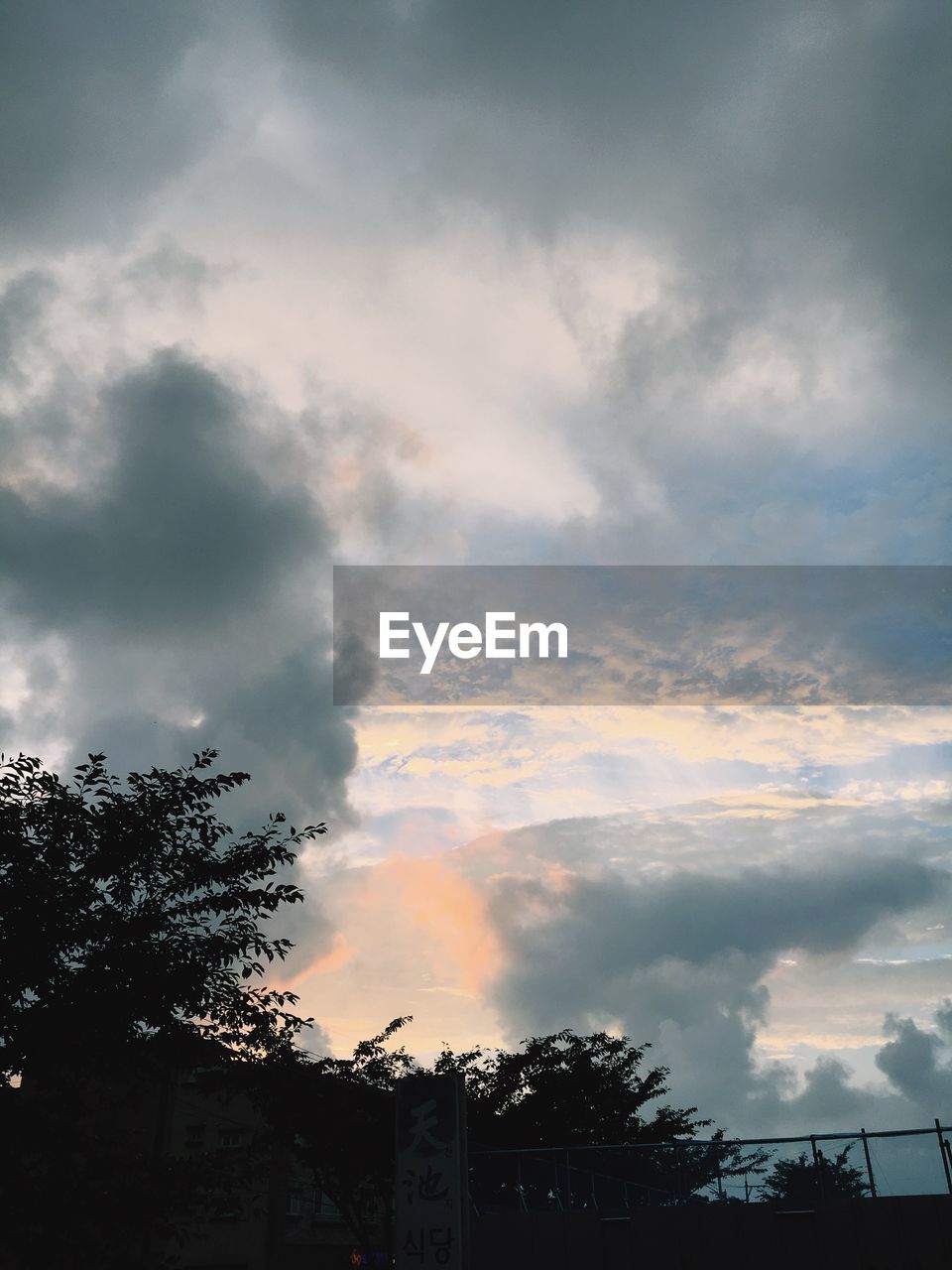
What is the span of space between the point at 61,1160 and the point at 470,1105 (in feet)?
125

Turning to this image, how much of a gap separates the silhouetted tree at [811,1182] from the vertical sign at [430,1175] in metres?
8.17

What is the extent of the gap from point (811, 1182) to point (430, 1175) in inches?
370

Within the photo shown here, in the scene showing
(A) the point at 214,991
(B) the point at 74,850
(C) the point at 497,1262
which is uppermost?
(B) the point at 74,850

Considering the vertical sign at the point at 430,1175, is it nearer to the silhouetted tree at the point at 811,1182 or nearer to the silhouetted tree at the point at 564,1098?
the silhouetted tree at the point at 811,1182

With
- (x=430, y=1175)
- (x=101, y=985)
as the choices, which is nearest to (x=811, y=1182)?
(x=430, y=1175)

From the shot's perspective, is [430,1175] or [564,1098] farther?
[564,1098]

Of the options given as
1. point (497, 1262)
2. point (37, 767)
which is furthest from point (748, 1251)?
point (37, 767)

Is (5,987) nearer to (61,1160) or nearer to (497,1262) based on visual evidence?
(61,1160)

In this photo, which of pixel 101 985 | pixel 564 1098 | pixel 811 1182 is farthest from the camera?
pixel 564 1098

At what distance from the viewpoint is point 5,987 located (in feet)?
39.5

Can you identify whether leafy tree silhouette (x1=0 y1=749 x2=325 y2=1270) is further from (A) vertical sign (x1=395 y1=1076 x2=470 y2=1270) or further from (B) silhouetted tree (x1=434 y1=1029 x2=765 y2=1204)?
(B) silhouetted tree (x1=434 y1=1029 x2=765 y2=1204)

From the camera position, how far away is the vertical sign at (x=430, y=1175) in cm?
1446

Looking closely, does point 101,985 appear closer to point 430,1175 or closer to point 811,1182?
point 430,1175

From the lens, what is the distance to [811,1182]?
20.3m
